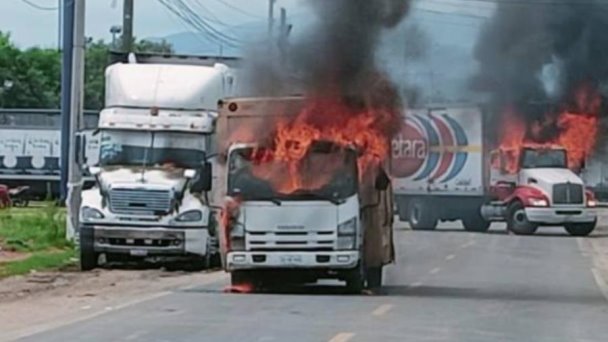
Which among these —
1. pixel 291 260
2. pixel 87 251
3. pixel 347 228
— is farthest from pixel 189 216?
pixel 347 228

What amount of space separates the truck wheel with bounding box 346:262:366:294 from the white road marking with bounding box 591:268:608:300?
4528 millimetres

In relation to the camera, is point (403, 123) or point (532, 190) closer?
point (403, 123)

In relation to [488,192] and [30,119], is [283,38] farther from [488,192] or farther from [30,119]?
[30,119]

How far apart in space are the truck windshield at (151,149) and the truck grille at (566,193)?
2415 centimetres

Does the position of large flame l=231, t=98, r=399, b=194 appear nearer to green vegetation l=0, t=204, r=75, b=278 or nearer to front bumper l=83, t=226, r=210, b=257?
front bumper l=83, t=226, r=210, b=257

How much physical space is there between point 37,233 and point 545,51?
2009cm

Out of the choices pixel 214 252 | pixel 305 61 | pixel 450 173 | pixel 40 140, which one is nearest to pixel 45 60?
pixel 40 140

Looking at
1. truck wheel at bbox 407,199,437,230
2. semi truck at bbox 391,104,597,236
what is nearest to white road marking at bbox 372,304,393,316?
semi truck at bbox 391,104,597,236

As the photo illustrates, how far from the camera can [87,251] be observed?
31.1m

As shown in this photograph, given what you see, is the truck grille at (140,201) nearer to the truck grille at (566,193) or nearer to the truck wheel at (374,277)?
the truck wheel at (374,277)

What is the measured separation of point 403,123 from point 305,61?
7.20 feet

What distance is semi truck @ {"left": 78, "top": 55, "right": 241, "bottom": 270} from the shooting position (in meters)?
31.0

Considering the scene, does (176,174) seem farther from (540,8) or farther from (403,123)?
(540,8)

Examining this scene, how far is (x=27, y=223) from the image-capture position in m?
45.0
